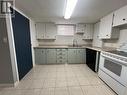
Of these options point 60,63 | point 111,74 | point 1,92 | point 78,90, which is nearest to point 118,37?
point 111,74

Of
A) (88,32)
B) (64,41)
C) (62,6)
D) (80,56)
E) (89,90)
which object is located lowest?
(89,90)

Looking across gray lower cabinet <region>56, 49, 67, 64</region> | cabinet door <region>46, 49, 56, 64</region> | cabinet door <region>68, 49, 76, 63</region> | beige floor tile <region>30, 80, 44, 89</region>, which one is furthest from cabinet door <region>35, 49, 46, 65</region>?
beige floor tile <region>30, 80, 44, 89</region>

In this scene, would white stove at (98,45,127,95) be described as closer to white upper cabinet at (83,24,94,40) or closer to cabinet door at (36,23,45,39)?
white upper cabinet at (83,24,94,40)

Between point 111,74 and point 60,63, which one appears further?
point 60,63

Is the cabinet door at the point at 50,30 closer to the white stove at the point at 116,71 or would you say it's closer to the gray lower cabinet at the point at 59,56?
the gray lower cabinet at the point at 59,56

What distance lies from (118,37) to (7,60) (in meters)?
3.47

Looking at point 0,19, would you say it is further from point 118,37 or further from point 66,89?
point 118,37

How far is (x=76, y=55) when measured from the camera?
14.3 ft

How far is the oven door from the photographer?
70.5 inches

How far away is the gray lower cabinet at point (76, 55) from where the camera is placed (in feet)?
14.1

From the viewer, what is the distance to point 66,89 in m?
2.24

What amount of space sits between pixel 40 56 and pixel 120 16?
352 cm

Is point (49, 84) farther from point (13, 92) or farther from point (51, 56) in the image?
point (51, 56)

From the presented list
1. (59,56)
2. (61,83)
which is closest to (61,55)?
(59,56)
